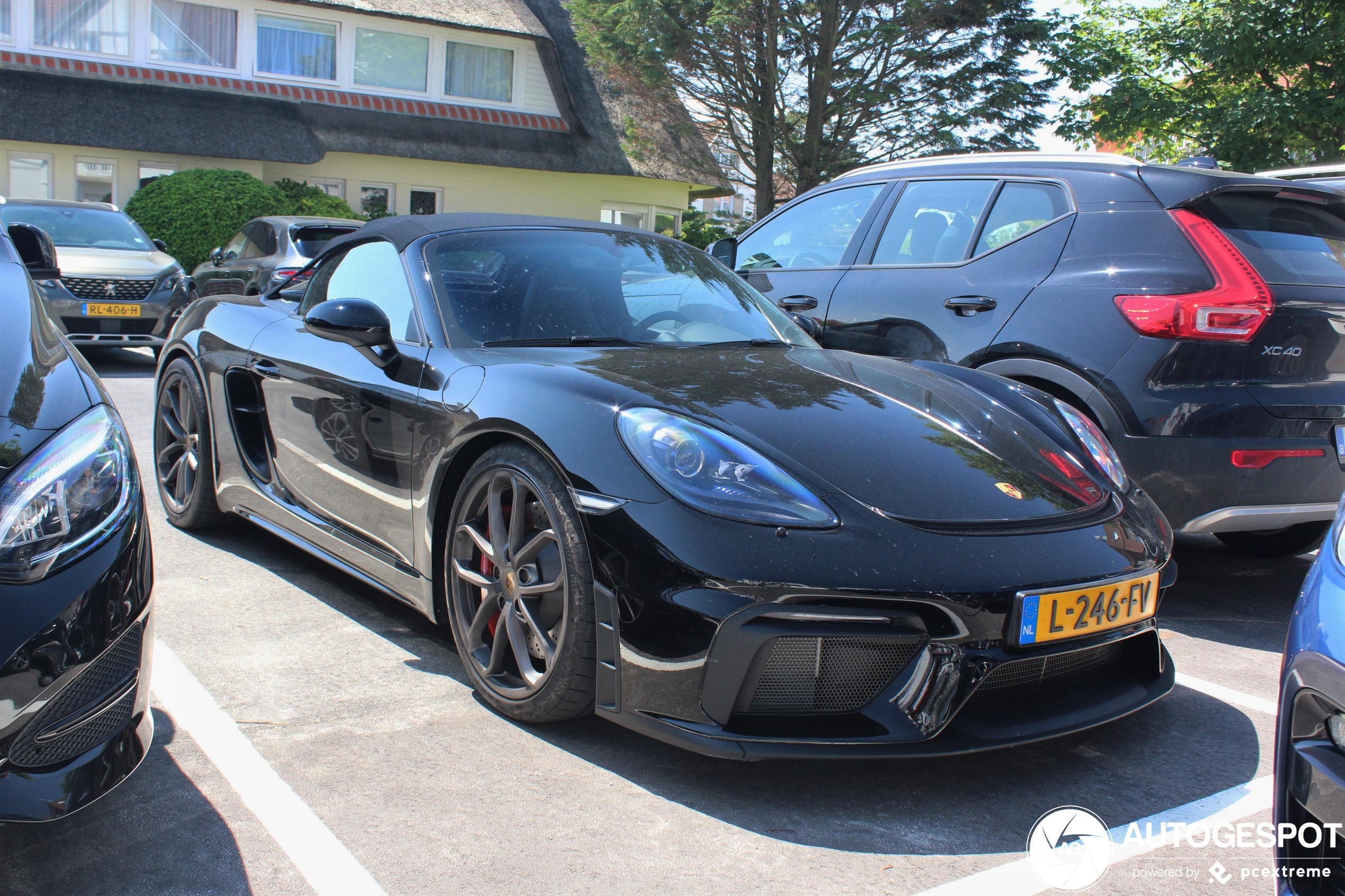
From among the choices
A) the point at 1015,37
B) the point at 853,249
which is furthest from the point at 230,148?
the point at 853,249

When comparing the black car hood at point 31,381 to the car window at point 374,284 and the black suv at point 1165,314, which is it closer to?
the car window at point 374,284

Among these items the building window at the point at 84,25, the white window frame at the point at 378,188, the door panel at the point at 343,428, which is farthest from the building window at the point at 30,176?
the door panel at the point at 343,428

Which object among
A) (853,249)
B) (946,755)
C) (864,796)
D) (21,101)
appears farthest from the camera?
(21,101)

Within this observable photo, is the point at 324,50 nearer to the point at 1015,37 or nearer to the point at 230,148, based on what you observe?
the point at 230,148

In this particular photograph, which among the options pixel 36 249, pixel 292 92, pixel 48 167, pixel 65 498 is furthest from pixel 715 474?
pixel 292 92

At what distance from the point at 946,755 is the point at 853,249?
3.44 m

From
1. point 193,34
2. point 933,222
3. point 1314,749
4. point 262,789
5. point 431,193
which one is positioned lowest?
point 262,789

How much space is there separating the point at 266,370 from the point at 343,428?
69cm

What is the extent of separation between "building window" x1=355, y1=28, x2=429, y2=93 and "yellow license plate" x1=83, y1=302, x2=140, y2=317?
46.5 feet

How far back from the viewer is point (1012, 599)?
8.38 ft

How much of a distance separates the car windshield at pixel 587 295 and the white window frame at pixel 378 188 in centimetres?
2052

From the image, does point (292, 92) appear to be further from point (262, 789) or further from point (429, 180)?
point (262, 789)

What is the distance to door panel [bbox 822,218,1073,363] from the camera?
4.61 metres

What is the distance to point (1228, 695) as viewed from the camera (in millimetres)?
A: 3422
